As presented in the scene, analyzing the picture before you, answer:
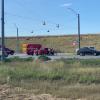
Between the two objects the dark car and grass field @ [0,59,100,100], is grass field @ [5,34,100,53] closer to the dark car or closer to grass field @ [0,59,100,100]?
the dark car

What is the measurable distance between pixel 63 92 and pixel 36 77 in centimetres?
727

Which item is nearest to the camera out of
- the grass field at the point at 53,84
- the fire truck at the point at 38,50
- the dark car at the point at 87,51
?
the grass field at the point at 53,84

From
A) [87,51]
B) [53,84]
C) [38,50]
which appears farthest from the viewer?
[38,50]

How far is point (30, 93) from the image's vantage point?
18.1 m

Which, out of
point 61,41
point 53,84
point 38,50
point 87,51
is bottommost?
point 53,84

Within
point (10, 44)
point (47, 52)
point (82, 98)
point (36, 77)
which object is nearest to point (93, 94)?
point (82, 98)

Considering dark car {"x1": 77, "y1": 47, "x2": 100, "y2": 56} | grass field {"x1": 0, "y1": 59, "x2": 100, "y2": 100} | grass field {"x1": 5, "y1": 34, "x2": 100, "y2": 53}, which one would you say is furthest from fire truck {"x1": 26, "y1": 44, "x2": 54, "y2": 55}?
grass field {"x1": 0, "y1": 59, "x2": 100, "y2": 100}

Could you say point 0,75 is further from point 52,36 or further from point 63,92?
point 52,36

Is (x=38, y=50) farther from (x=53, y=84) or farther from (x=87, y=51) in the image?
(x=53, y=84)

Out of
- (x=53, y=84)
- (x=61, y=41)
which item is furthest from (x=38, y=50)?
(x=53, y=84)

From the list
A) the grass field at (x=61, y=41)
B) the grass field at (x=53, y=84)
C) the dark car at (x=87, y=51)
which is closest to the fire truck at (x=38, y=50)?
the dark car at (x=87, y=51)

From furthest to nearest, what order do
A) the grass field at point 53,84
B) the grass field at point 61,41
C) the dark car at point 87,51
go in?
the grass field at point 61,41 → the dark car at point 87,51 → the grass field at point 53,84

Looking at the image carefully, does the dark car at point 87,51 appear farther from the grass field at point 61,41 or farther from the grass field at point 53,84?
the grass field at point 53,84

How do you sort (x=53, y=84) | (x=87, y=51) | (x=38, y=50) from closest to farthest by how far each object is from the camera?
(x=53, y=84) → (x=87, y=51) → (x=38, y=50)
